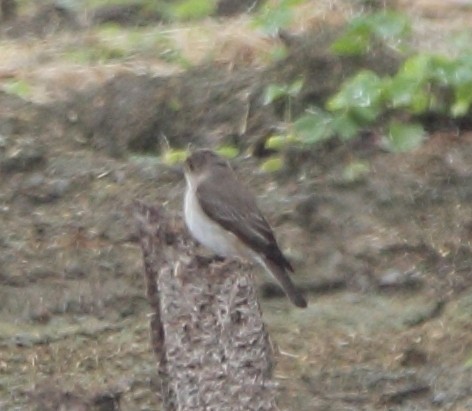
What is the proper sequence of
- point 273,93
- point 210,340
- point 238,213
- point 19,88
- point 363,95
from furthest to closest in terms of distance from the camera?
point 19,88 < point 273,93 < point 363,95 < point 238,213 < point 210,340

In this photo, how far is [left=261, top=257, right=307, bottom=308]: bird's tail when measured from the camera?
10.5 metres

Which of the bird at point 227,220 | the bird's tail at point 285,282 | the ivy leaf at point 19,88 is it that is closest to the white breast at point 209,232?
the bird at point 227,220

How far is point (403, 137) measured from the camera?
11.9m

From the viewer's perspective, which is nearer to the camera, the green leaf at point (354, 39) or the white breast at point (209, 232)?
the white breast at point (209, 232)

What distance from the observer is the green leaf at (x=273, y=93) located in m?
12.2

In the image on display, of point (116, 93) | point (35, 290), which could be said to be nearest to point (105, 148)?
point (116, 93)

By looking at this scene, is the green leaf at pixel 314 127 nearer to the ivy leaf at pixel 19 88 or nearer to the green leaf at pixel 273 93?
the green leaf at pixel 273 93

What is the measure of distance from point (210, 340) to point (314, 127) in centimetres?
401

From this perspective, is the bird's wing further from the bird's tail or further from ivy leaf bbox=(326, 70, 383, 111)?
ivy leaf bbox=(326, 70, 383, 111)

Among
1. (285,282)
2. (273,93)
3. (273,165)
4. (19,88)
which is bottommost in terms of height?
(19,88)

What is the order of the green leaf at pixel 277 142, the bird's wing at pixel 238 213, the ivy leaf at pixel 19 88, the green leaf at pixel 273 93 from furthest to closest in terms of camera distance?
the ivy leaf at pixel 19 88 → the green leaf at pixel 273 93 → the green leaf at pixel 277 142 → the bird's wing at pixel 238 213

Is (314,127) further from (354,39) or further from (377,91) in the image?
(354,39)

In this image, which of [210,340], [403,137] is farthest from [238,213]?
[210,340]

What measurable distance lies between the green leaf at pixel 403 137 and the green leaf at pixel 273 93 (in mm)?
704
